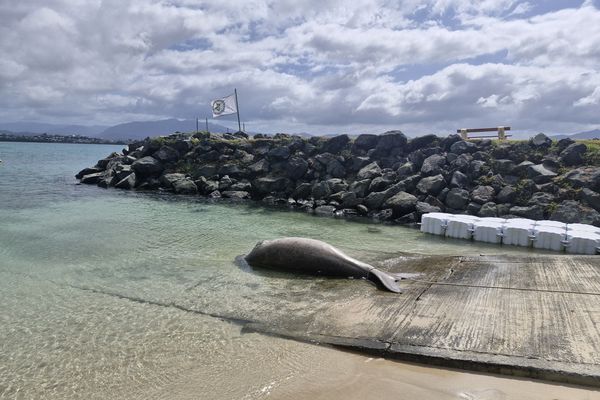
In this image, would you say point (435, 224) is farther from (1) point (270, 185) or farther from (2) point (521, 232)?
(1) point (270, 185)

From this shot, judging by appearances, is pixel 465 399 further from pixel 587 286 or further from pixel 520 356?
pixel 587 286

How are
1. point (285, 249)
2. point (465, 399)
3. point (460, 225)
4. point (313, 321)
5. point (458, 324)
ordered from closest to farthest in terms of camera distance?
1. point (465, 399)
2. point (458, 324)
3. point (313, 321)
4. point (285, 249)
5. point (460, 225)

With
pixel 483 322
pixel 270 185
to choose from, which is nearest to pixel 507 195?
pixel 270 185

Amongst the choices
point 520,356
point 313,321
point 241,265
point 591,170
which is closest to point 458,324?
point 520,356

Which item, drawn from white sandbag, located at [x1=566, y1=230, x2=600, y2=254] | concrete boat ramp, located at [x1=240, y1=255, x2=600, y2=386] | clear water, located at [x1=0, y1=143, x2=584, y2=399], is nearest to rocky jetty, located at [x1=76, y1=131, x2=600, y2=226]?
white sandbag, located at [x1=566, y1=230, x2=600, y2=254]

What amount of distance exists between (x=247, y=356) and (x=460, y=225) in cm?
1591

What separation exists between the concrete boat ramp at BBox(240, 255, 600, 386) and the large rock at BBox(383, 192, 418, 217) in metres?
14.4

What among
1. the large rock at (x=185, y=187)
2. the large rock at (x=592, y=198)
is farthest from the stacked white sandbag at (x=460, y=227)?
the large rock at (x=185, y=187)

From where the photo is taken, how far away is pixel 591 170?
2603 centimetres

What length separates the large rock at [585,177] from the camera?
24.6m

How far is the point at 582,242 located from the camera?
703 inches

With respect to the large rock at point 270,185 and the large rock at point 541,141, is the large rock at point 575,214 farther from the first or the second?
the large rock at point 270,185

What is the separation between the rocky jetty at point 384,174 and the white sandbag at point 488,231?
4.88 meters

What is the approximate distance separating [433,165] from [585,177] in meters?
8.97
